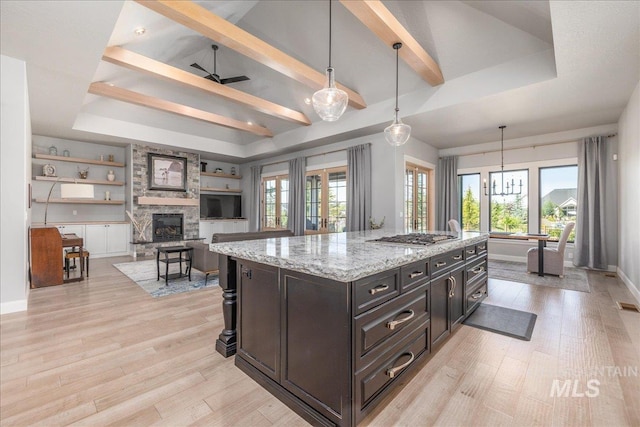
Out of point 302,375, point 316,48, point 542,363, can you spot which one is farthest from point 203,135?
point 542,363

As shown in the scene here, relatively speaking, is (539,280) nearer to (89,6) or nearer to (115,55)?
(89,6)

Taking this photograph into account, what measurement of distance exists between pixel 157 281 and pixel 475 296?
461 centimetres

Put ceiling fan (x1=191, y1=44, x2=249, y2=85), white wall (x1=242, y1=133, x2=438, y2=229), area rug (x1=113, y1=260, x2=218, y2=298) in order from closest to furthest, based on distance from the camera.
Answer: area rug (x1=113, y1=260, x2=218, y2=298) < ceiling fan (x1=191, y1=44, x2=249, y2=85) < white wall (x1=242, y1=133, x2=438, y2=229)

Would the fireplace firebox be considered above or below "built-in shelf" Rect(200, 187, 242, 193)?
below

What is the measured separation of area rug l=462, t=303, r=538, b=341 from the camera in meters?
2.71

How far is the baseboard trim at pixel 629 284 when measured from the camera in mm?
3616

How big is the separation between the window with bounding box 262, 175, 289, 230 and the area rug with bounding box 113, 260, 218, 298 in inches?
131

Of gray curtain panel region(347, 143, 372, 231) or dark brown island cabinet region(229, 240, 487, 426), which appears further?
gray curtain panel region(347, 143, 372, 231)

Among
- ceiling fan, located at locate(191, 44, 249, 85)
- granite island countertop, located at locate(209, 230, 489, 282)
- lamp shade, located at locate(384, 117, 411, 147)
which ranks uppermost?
ceiling fan, located at locate(191, 44, 249, 85)

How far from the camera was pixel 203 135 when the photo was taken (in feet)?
25.8

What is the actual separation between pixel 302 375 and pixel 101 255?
7.37 meters

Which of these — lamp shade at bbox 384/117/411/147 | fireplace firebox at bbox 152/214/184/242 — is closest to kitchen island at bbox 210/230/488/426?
lamp shade at bbox 384/117/411/147

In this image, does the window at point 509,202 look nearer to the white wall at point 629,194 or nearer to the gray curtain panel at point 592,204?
the gray curtain panel at point 592,204

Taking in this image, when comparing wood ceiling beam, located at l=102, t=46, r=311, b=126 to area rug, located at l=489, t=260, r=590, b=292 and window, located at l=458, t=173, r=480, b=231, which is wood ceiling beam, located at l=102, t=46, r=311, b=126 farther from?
area rug, located at l=489, t=260, r=590, b=292
